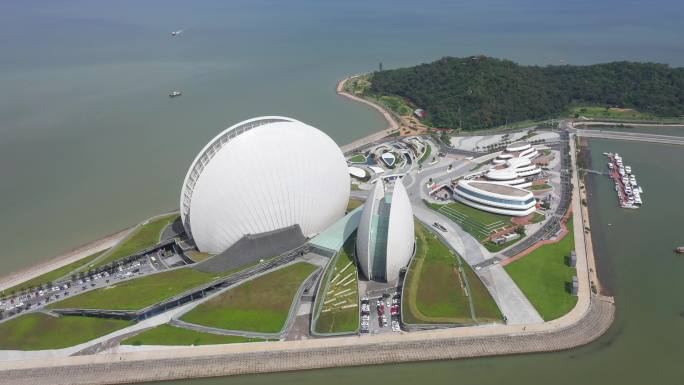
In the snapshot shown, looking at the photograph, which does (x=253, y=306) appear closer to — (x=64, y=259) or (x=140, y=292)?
(x=140, y=292)

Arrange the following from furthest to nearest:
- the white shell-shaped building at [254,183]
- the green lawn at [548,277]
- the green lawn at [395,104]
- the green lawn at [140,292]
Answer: the green lawn at [395,104] < the white shell-shaped building at [254,183] < the green lawn at [548,277] < the green lawn at [140,292]

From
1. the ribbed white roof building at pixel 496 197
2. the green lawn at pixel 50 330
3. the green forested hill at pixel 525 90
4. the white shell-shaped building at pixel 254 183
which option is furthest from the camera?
the green forested hill at pixel 525 90

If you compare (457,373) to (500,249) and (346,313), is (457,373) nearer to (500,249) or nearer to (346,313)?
(346,313)

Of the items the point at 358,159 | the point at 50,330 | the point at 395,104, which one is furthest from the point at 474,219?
the point at 395,104

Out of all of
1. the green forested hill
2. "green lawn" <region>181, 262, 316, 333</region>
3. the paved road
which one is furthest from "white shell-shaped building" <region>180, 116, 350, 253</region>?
the green forested hill

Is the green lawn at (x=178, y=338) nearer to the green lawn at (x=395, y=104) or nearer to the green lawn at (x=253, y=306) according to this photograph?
the green lawn at (x=253, y=306)

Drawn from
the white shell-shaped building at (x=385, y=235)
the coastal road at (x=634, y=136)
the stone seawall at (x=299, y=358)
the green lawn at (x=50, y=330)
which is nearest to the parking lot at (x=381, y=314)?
the stone seawall at (x=299, y=358)

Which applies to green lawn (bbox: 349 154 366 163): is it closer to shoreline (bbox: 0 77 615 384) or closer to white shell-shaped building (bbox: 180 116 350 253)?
white shell-shaped building (bbox: 180 116 350 253)
